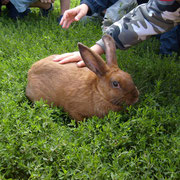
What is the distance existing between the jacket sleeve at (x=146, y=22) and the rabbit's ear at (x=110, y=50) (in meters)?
0.19

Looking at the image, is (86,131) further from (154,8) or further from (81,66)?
(154,8)

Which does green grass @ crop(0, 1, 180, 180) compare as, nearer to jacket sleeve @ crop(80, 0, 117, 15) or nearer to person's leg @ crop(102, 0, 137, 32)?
person's leg @ crop(102, 0, 137, 32)

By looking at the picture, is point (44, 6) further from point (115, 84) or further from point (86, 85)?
point (115, 84)

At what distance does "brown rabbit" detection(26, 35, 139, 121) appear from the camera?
2.75 meters

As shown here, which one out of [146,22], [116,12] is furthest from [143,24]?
[116,12]

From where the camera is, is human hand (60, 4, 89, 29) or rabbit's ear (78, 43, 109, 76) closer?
rabbit's ear (78, 43, 109, 76)

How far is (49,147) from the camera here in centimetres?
219

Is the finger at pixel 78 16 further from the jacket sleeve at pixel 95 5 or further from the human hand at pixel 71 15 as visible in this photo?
the jacket sleeve at pixel 95 5

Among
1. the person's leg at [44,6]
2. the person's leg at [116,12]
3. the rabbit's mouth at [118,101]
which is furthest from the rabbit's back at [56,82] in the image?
the person's leg at [44,6]

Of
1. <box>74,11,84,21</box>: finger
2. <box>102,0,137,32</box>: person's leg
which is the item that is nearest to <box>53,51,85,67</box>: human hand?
<box>74,11,84,21</box>: finger

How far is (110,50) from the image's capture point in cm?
296

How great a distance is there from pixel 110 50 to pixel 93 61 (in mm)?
315

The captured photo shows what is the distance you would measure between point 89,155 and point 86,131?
0.36 metres

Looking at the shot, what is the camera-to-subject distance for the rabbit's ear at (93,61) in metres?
2.73
